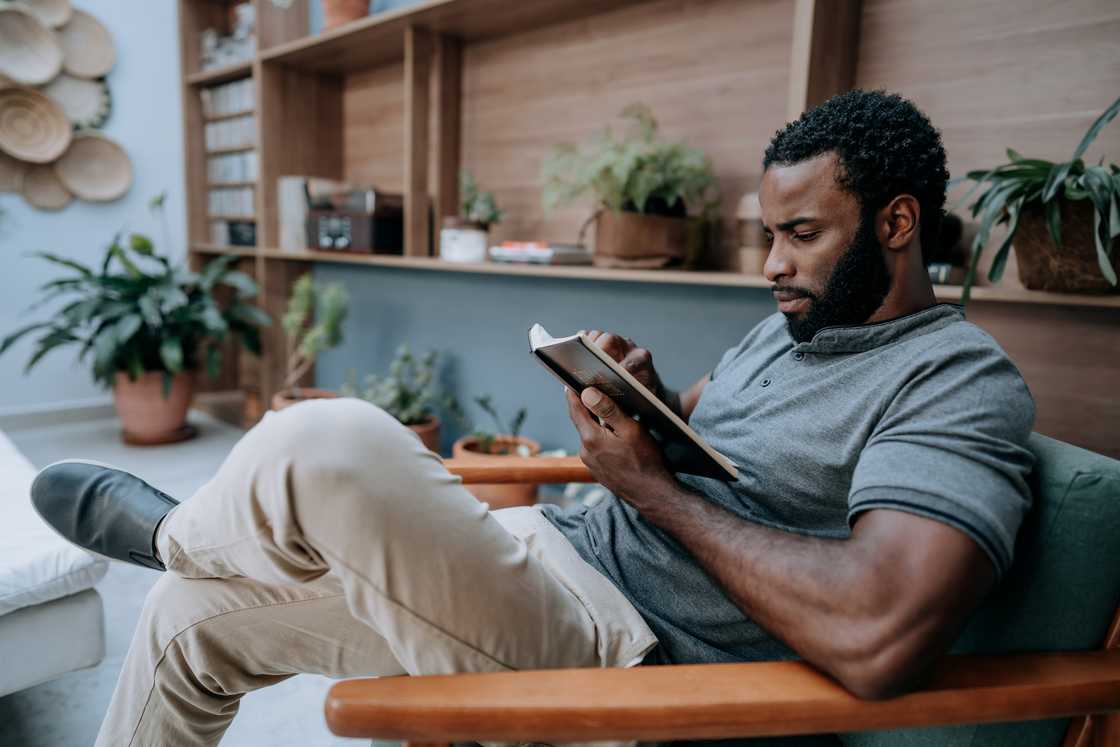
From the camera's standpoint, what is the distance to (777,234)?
1.08 m

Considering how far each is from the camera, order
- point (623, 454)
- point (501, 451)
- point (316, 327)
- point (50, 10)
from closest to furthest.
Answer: point (623, 454), point (501, 451), point (316, 327), point (50, 10)

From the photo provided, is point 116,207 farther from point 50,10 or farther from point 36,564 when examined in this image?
point 36,564

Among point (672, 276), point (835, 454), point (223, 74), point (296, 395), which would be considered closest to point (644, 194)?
point (672, 276)

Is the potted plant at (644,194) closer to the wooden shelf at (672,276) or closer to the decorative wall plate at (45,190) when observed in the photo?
the wooden shelf at (672,276)

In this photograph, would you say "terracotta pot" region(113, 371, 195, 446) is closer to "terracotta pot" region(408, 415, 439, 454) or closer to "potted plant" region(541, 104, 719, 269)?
"terracotta pot" region(408, 415, 439, 454)

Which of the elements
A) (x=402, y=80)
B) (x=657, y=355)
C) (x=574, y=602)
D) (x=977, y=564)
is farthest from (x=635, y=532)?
(x=402, y=80)

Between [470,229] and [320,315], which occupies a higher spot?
[470,229]

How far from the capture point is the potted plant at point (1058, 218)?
1115mm

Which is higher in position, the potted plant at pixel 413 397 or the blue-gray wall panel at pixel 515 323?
the blue-gray wall panel at pixel 515 323

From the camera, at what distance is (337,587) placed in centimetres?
99

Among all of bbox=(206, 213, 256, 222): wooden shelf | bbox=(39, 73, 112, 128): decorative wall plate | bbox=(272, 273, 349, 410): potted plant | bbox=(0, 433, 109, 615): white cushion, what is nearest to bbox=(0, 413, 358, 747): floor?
bbox=(0, 433, 109, 615): white cushion

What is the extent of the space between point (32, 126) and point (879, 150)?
3.81 meters

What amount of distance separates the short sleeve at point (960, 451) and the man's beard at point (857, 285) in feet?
0.52

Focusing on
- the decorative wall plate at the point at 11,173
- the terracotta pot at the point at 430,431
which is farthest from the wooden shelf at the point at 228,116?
the terracotta pot at the point at 430,431
